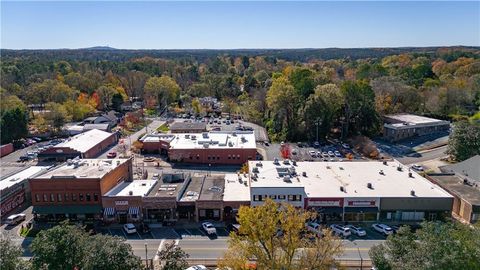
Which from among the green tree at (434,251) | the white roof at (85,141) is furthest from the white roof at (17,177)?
the green tree at (434,251)

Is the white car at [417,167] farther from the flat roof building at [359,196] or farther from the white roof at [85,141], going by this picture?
the white roof at [85,141]

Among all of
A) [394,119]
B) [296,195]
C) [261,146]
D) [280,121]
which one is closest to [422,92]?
[394,119]

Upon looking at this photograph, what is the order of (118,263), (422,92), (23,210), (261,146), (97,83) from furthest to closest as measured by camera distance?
(97,83)
(422,92)
(261,146)
(23,210)
(118,263)

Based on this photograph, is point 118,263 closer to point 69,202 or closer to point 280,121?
point 69,202

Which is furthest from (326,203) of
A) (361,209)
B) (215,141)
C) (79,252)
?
(215,141)

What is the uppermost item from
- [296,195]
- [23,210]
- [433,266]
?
[433,266]

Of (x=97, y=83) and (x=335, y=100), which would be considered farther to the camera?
(x=97, y=83)

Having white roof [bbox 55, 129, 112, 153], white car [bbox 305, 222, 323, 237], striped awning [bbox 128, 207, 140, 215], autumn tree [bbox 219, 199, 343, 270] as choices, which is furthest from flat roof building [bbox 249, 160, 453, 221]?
white roof [bbox 55, 129, 112, 153]
